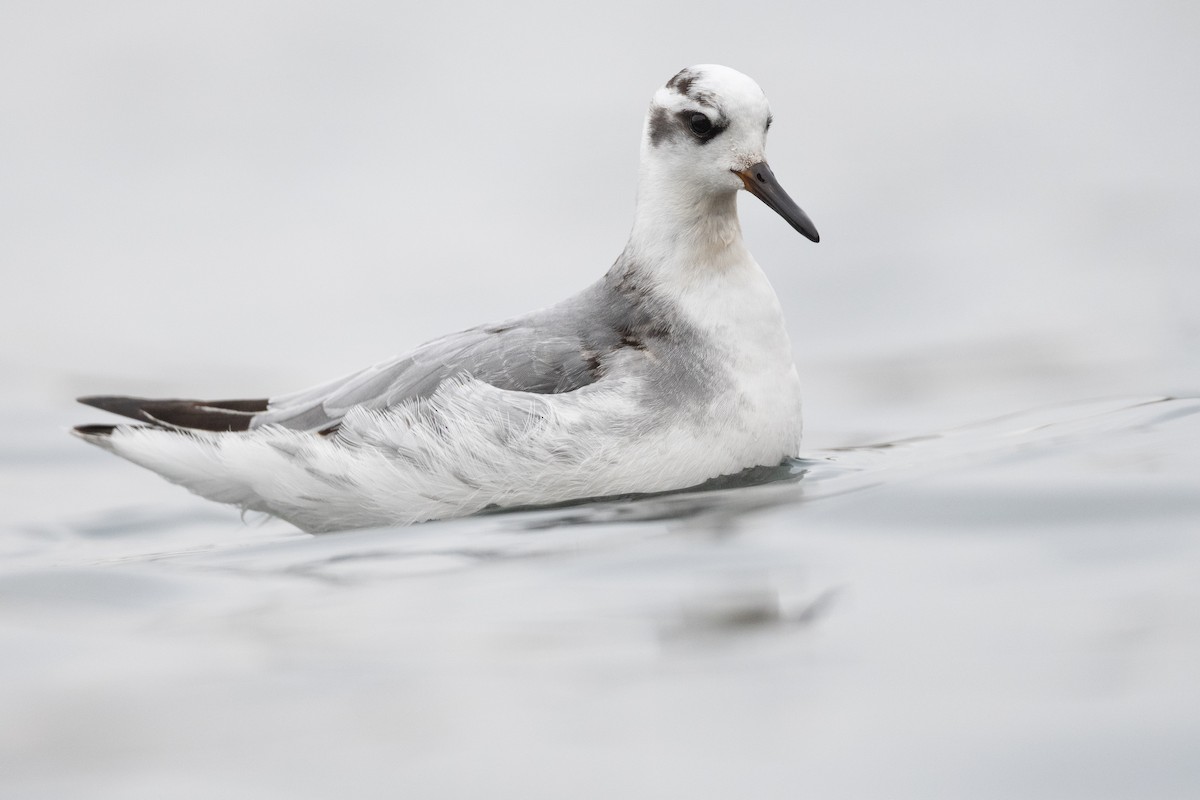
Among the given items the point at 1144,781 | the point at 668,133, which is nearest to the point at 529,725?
the point at 1144,781

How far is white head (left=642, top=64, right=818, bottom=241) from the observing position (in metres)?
6.34

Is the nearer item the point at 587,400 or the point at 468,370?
the point at 587,400

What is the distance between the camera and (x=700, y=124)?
6.41m

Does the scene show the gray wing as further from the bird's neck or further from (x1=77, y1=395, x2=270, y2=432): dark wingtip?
the bird's neck

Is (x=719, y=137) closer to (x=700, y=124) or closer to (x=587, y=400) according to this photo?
(x=700, y=124)

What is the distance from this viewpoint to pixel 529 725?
3.93m

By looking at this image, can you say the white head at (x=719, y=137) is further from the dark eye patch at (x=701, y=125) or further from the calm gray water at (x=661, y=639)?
the calm gray water at (x=661, y=639)

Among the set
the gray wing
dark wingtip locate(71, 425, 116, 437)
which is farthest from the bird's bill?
dark wingtip locate(71, 425, 116, 437)

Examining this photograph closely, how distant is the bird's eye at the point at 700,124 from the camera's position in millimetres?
6387

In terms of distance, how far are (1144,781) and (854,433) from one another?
4923 mm

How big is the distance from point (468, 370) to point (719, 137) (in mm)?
1366

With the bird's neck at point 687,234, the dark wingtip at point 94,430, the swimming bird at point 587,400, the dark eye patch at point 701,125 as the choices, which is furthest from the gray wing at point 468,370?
the dark eye patch at point 701,125

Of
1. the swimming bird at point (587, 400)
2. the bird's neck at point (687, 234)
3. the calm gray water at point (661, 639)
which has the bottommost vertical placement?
the calm gray water at point (661, 639)

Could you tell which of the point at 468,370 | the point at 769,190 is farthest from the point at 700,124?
the point at 468,370
